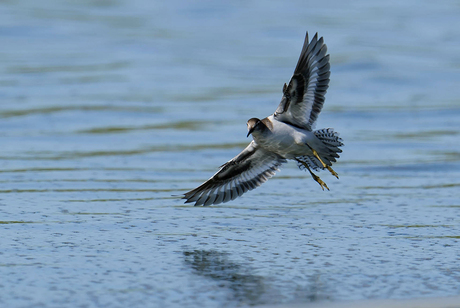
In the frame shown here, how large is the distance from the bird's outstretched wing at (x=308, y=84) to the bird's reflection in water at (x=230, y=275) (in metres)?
1.51

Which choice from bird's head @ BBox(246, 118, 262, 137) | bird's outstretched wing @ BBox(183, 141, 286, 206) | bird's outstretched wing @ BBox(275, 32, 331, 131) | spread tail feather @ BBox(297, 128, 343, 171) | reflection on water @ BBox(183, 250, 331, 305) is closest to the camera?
reflection on water @ BBox(183, 250, 331, 305)

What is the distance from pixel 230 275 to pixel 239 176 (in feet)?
6.91

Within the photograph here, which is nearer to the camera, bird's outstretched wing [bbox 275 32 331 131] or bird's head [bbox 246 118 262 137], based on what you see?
bird's head [bbox 246 118 262 137]

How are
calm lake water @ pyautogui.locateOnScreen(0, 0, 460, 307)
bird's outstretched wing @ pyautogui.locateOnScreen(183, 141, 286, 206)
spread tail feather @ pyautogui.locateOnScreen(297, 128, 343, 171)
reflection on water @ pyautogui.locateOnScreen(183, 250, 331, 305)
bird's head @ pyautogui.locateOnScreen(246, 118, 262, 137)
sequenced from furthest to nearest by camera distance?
bird's outstretched wing @ pyautogui.locateOnScreen(183, 141, 286, 206) < spread tail feather @ pyautogui.locateOnScreen(297, 128, 343, 171) < bird's head @ pyautogui.locateOnScreen(246, 118, 262, 137) < calm lake water @ pyautogui.locateOnScreen(0, 0, 460, 307) < reflection on water @ pyautogui.locateOnScreen(183, 250, 331, 305)

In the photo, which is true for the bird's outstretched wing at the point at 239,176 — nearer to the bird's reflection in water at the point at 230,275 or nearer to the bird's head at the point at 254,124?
the bird's head at the point at 254,124

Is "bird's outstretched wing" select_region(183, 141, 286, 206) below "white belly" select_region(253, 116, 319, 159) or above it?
below

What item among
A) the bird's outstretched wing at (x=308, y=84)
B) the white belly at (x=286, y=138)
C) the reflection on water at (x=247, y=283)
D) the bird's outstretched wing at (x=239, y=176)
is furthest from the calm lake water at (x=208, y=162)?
the bird's outstretched wing at (x=308, y=84)

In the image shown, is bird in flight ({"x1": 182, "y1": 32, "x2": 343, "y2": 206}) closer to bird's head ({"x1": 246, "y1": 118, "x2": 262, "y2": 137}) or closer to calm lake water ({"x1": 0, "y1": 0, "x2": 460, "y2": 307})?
bird's head ({"x1": 246, "y1": 118, "x2": 262, "y2": 137})

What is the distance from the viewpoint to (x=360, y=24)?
2075 cm

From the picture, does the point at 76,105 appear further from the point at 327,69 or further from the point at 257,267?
the point at 257,267

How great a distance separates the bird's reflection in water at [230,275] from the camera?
16.3ft

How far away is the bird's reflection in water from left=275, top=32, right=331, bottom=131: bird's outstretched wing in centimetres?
151

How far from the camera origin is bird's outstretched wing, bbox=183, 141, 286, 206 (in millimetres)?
7125

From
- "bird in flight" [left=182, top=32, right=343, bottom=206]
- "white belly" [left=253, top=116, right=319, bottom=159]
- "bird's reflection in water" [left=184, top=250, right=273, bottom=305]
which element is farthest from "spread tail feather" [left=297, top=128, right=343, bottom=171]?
"bird's reflection in water" [left=184, top=250, right=273, bottom=305]
